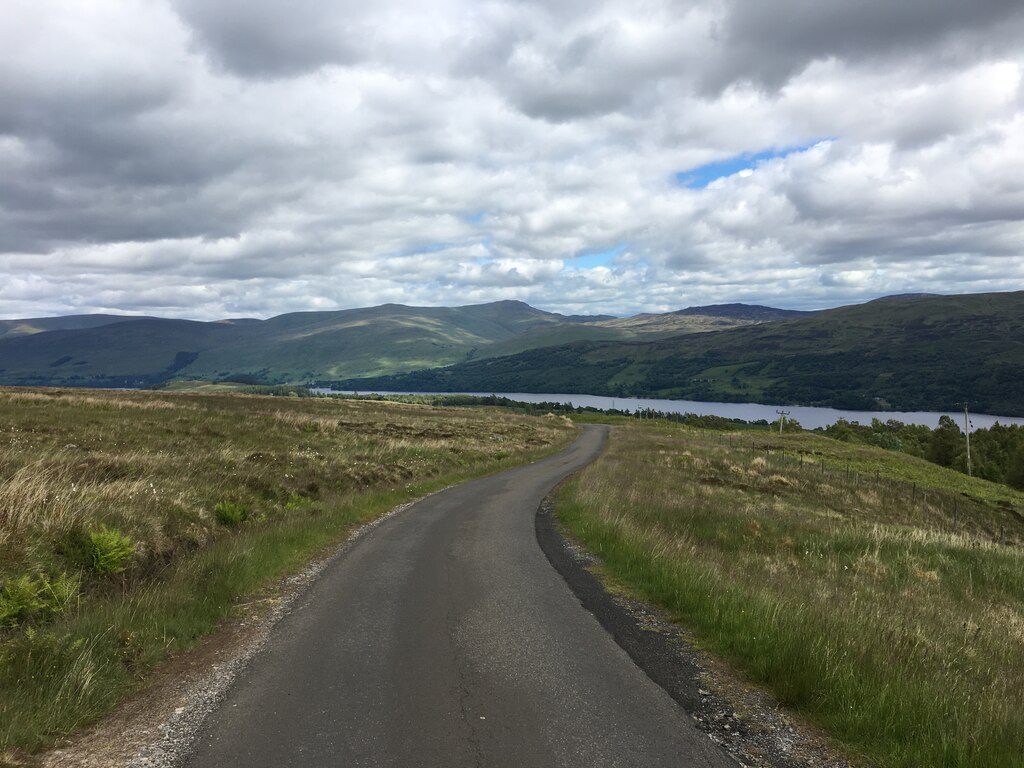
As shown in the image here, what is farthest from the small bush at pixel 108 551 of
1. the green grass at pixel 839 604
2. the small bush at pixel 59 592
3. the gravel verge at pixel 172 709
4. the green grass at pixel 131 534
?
the green grass at pixel 839 604

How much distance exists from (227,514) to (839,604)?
43.6 ft

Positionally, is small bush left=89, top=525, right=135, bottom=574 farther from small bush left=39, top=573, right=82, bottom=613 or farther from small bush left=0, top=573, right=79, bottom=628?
small bush left=0, top=573, right=79, bottom=628

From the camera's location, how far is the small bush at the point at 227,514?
1392 centimetres

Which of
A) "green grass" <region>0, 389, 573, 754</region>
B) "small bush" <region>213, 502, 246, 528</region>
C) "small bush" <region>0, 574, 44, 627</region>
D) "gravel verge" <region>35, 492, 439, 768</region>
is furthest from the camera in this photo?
"small bush" <region>213, 502, 246, 528</region>

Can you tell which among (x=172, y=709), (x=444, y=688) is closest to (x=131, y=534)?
(x=172, y=709)

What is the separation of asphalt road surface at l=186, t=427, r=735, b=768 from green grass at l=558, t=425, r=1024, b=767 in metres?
1.58

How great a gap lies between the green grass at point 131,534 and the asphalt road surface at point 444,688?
1.39 m

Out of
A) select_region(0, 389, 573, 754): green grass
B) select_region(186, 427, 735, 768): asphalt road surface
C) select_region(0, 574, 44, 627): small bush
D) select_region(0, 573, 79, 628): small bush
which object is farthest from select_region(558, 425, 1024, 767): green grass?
select_region(0, 574, 44, 627): small bush

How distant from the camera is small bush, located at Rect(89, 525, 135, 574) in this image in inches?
370

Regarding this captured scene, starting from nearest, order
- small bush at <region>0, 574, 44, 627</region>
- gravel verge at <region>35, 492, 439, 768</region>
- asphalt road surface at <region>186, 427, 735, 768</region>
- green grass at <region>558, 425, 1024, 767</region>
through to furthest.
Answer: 1. gravel verge at <region>35, 492, 439, 768</region>
2. asphalt road surface at <region>186, 427, 735, 768</region>
3. green grass at <region>558, 425, 1024, 767</region>
4. small bush at <region>0, 574, 44, 627</region>

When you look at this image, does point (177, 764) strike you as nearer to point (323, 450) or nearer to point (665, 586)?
point (665, 586)

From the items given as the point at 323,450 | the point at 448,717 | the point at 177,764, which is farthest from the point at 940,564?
the point at 323,450

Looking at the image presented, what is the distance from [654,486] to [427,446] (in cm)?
1424

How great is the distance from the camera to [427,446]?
3531cm
